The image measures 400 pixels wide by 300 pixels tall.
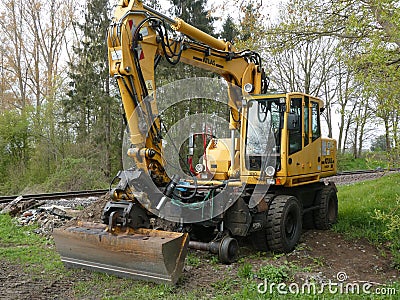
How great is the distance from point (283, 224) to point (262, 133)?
4.94 feet

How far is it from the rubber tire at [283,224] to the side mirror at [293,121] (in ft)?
3.76

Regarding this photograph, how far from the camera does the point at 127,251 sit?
491cm

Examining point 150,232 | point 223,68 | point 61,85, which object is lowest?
point 150,232

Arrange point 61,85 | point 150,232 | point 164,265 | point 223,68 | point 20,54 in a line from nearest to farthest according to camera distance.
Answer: point 164,265
point 150,232
point 223,68
point 61,85
point 20,54

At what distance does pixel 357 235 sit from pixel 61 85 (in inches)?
612

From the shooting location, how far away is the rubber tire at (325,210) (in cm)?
778

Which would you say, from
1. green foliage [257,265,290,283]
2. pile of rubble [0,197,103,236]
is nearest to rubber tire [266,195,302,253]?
green foliage [257,265,290,283]

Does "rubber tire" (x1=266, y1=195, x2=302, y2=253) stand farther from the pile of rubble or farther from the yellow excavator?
the pile of rubble

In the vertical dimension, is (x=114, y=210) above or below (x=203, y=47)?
below

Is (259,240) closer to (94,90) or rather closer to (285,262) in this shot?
(285,262)

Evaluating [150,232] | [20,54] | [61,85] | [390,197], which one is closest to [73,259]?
[150,232]

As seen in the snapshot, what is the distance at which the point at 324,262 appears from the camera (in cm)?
582

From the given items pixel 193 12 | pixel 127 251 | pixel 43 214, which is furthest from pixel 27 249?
pixel 193 12

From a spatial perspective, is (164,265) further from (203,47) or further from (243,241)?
(203,47)
